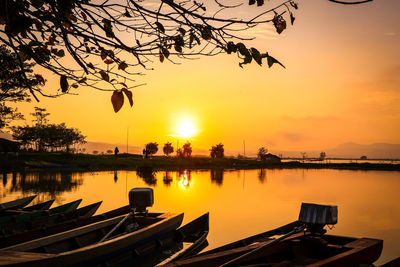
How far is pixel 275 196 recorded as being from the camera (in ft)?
92.4

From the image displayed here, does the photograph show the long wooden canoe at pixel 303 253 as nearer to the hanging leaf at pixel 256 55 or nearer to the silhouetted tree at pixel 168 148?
the hanging leaf at pixel 256 55

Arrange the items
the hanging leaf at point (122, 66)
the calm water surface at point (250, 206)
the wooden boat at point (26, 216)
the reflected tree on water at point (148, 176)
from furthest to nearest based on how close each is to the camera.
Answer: the reflected tree on water at point (148, 176) → the calm water surface at point (250, 206) → the wooden boat at point (26, 216) → the hanging leaf at point (122, 66)

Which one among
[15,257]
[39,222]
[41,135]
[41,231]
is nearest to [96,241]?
[41,231]

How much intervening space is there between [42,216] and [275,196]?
20.1 metres

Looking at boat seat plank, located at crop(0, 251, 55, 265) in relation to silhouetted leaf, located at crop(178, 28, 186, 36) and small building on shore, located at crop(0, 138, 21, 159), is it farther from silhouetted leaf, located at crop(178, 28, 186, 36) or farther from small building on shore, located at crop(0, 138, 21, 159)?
small building on shore, located at crop(0, 138, 21, 159)

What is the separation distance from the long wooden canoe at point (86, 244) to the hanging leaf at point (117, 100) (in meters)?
4.44

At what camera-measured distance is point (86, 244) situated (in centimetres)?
930

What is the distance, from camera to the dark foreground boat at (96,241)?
6258mm

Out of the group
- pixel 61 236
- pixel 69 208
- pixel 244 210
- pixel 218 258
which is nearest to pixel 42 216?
pixel 69 208

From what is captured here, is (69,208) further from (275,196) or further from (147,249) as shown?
(275,196)

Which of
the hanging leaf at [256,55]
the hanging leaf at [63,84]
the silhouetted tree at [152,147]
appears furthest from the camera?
the silhouetted tree at [152,147]

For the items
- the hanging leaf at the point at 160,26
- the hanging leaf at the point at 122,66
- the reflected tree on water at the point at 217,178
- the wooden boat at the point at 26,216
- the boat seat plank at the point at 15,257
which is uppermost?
the hanging leaf at the point at 160,26

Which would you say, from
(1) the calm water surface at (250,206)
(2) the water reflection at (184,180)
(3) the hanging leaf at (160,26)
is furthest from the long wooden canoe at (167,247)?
(2) the water reflection at (184,180)

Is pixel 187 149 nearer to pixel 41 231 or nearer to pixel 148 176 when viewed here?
pixel 148 176
